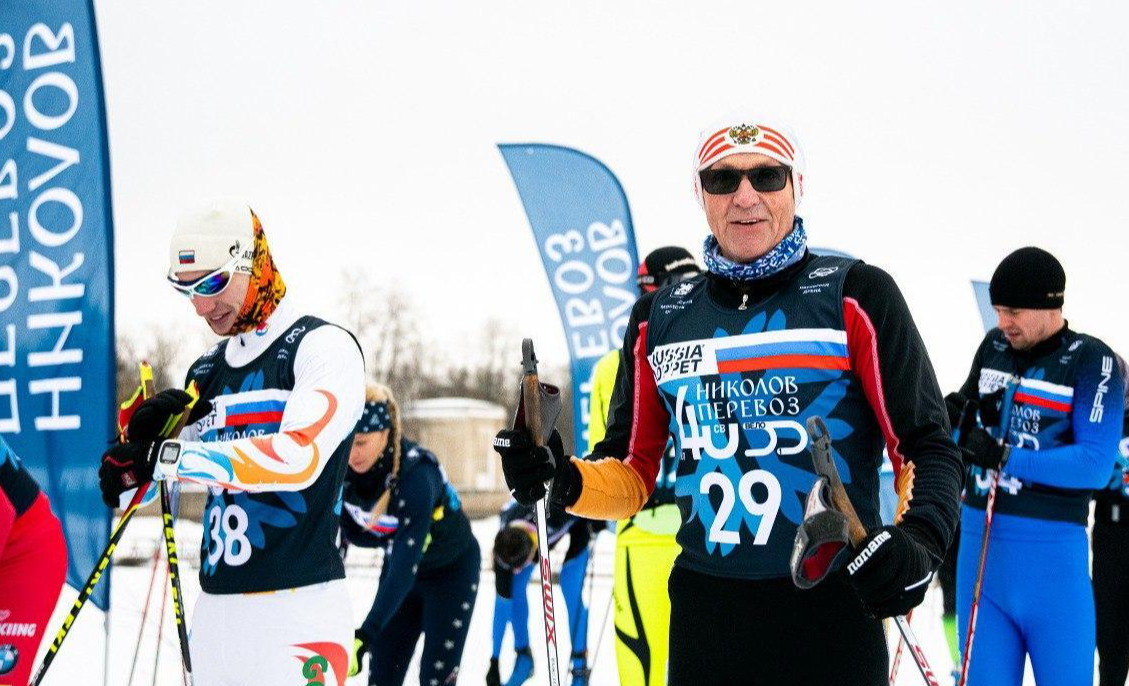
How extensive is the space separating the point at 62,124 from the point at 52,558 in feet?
8.89

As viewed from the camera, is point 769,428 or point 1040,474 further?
point 1040,474

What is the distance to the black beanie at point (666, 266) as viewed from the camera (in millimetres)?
4949

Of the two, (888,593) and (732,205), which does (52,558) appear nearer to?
(732,205)

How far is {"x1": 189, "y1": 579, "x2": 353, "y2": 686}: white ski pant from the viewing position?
125 inches

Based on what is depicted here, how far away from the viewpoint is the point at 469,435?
1307 inches

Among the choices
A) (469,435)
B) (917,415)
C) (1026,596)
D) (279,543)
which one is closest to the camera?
(917,415)

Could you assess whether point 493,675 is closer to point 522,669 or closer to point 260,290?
point 522,669

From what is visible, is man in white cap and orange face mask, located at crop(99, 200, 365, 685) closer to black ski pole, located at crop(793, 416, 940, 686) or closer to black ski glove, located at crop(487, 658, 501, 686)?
black ski pole, located at crop(793, 416, 940, 686)

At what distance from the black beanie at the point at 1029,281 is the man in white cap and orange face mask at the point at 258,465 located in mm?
2596

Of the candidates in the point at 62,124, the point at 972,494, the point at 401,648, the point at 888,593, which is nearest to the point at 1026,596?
the point at 972,494

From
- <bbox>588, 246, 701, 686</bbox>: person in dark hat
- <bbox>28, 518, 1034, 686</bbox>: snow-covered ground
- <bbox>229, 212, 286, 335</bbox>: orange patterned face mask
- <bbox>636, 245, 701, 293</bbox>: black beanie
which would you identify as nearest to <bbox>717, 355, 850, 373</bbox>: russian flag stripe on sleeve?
<bbox>229, 212, 286, 335</bbox>: orange patterned face mask

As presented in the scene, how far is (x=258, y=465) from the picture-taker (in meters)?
3.06

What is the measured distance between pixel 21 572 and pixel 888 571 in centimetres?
258

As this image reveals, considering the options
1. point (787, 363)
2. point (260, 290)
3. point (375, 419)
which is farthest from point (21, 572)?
point (787, 363)
